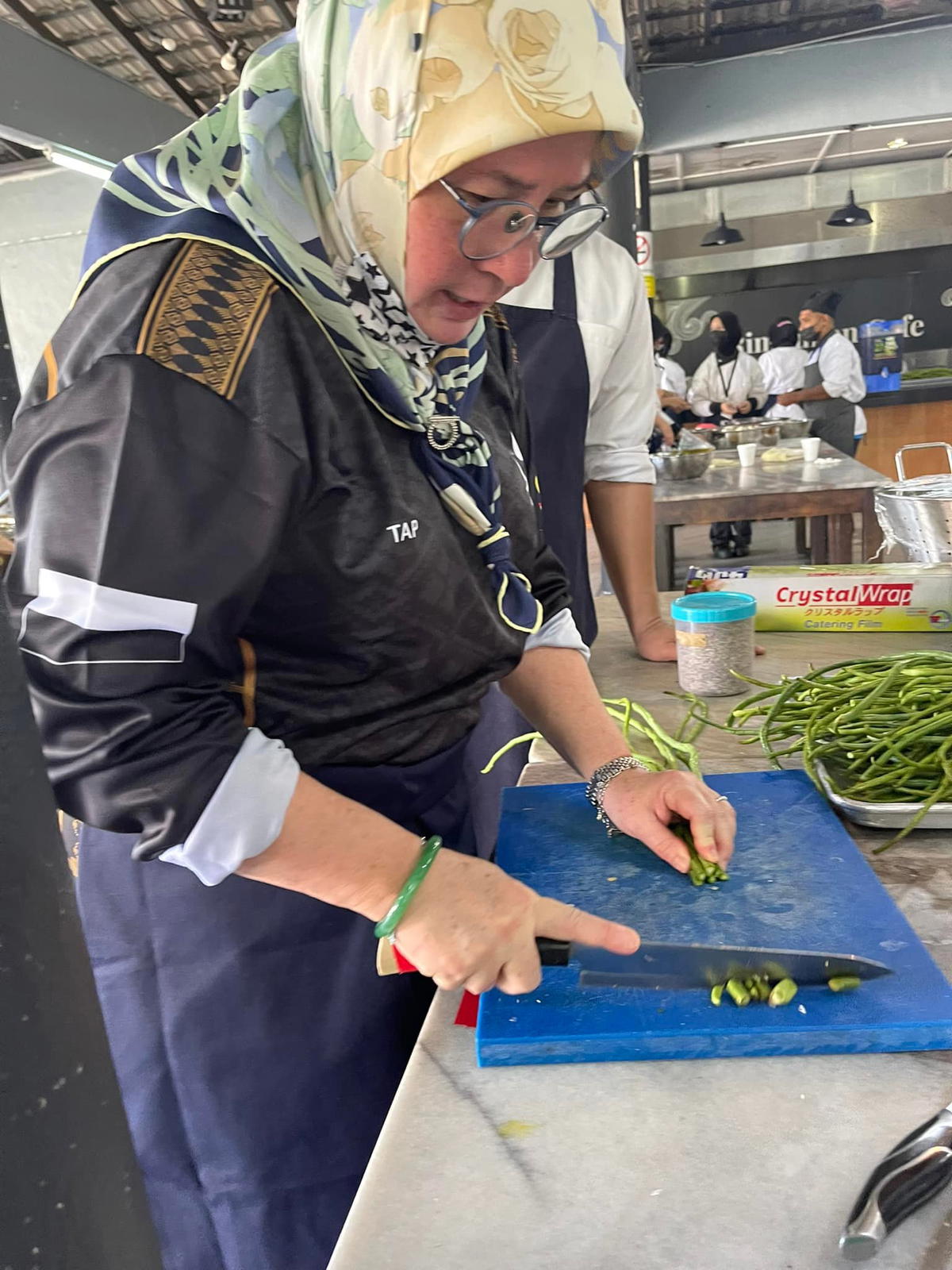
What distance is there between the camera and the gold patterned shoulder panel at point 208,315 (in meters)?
0.82

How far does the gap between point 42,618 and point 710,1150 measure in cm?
66

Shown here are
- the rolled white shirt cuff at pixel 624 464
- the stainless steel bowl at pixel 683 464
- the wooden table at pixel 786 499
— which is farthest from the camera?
the stainless steel bowl at pixel 683 464

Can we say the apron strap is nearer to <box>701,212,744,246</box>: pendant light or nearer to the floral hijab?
the floral hijab

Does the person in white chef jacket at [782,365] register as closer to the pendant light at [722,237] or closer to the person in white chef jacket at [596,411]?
the pendant light at [722,237]

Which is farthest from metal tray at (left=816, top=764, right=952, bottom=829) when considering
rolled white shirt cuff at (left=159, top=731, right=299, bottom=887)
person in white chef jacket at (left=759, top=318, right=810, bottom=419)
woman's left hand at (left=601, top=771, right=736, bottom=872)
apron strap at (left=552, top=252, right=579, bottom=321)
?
person in white chef jacket at (left=759, top=318, right=810, bottom=419)

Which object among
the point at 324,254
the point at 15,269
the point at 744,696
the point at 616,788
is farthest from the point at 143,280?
the point at 15,269

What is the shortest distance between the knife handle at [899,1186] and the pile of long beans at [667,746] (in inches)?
14.7

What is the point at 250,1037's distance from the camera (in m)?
1.09

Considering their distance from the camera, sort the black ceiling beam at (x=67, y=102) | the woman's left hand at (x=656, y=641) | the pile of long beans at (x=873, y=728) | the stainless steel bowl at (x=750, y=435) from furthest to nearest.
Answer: the stainless steel bowl at (x=750, y=435) < the black ceiling beam at (x=67, y=102) < the woman's left hand at (x=656, y=641) < the pile of long beans at (x=873, y=728)

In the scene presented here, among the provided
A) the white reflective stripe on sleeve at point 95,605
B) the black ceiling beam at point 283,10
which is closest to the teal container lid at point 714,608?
the white reflective stripe on sleeve at point 95,605

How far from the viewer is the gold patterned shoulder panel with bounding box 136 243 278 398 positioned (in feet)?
2.70

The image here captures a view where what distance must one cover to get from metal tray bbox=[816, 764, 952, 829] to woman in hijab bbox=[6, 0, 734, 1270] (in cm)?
19

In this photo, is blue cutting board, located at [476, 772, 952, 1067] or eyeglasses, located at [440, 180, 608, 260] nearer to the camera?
blue cutting board, located at [476, 772, 952, 1067]

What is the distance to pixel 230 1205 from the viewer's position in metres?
1.14
